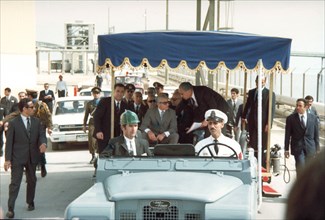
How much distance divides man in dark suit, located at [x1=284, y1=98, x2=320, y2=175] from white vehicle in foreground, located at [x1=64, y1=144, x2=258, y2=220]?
15.8 feet

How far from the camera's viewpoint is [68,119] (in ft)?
59.7

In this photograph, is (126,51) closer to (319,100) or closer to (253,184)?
(253,184)

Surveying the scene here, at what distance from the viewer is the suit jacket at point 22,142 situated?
9.59m

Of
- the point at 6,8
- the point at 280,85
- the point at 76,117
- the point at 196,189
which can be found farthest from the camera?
the point at 6,8

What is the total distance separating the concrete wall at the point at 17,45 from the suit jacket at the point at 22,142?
31.1 meters

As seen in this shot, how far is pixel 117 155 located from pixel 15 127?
2.84m

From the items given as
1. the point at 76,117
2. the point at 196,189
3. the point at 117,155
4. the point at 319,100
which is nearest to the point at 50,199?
the point at 117,155

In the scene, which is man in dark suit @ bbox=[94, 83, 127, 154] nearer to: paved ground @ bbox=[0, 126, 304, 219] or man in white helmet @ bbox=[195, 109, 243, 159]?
paved ground @ bbox=[0, 126, 304, 219]

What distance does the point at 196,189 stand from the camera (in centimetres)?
579

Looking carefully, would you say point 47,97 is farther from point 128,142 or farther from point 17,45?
point 17,45

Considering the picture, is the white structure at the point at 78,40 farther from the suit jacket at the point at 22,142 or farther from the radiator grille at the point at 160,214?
the radiator grille at the point at 160,214

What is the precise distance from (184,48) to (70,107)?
10316 mm

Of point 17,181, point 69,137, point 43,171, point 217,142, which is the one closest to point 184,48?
point 217,142

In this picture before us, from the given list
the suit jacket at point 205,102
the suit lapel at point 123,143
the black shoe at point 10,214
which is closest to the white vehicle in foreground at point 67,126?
the suit jacket at point 205,102
